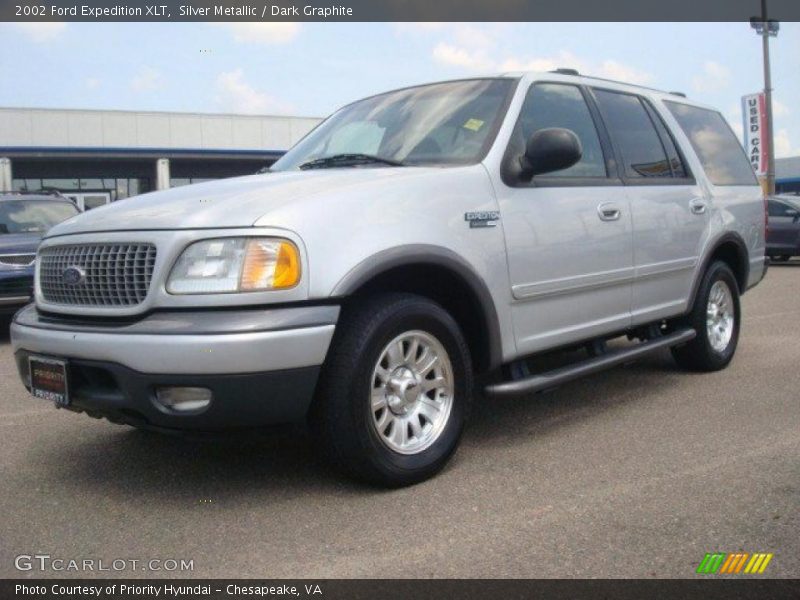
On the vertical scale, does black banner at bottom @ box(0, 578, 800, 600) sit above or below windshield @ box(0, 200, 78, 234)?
below

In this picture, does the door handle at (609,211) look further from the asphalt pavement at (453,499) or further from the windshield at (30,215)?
the windshield at (30,215)

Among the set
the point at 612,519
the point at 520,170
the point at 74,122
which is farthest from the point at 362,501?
the point at 74,122

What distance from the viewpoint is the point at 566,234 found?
443cm

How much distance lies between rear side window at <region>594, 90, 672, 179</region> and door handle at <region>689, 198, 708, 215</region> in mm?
279

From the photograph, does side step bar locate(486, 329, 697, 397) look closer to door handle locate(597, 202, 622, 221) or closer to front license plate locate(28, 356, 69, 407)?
door handle locate(597, 202, 622, 221)

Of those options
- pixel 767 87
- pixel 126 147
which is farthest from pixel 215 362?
pixel 126 147

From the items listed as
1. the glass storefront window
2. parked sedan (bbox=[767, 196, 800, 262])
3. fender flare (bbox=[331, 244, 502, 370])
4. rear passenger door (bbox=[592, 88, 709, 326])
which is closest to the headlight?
fender flare (bbox=[331, 244, 502, 370])

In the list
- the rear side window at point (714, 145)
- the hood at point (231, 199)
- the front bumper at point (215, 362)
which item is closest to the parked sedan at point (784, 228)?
the rear side window at point (714, 145)

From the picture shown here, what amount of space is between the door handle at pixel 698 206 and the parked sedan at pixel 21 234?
6142mm

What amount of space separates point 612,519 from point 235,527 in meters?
1.50

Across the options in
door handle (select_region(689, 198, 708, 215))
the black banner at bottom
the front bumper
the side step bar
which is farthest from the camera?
door handle (select_region(689, 198, 708, 215))

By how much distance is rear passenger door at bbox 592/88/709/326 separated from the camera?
16.8 feet

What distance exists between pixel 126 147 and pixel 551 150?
29.5 metres

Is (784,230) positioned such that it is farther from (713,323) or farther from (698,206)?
(698,206)
